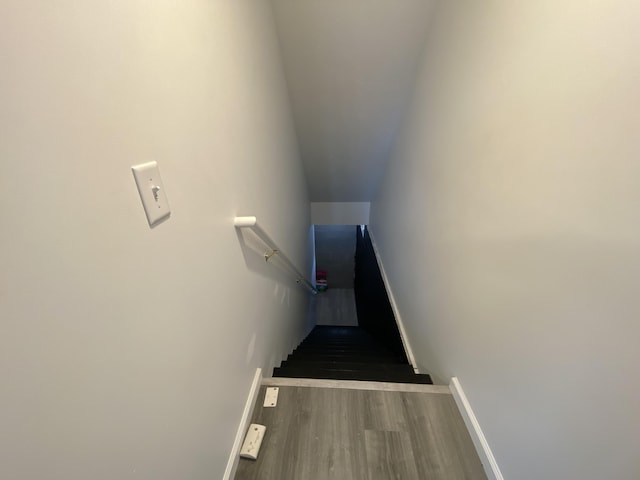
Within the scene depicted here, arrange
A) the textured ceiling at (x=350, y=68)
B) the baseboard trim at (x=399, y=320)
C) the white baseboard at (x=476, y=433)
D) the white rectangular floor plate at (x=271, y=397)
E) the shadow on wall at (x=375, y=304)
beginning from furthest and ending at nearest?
the shadow on wall at (x=375, y=304) < the baseboard trim at (x=399, y=320) < the textured ceiling at (x=350, y=68) < the white rectangular floor plate at (x=271, y=397) < the white baseboard at (x=476, y=433)

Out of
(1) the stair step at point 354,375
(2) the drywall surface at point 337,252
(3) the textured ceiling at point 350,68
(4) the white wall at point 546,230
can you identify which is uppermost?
(3) the textured ceiling at point 350,68

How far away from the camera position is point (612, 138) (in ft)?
2.06

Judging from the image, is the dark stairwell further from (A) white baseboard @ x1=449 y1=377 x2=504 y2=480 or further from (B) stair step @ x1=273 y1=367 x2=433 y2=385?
(A) white baseboard @ x1=449 y1=377 x2=504 y2=480

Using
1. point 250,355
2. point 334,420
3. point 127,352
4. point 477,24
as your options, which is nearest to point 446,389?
point 334,420

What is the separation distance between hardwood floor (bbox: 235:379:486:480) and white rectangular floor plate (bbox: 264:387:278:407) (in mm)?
22

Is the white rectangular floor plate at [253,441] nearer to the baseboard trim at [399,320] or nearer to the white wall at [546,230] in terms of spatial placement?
the white wall at [546,230]

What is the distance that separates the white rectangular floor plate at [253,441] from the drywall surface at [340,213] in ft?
13.4

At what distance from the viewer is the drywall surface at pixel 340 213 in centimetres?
517

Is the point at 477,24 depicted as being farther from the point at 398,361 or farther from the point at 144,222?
the point at 398,361

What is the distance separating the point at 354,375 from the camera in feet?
6.25

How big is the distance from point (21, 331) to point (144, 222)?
286 mm

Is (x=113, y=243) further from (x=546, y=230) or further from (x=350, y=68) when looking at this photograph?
(x=350, y=68)

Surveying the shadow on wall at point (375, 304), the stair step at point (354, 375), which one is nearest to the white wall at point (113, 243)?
the stair step at point (354, 375)

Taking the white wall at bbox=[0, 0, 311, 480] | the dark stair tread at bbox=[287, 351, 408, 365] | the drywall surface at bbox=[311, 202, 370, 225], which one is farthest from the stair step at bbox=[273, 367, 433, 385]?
the drywall surface at bbox=[311, 202, 370, 225]
